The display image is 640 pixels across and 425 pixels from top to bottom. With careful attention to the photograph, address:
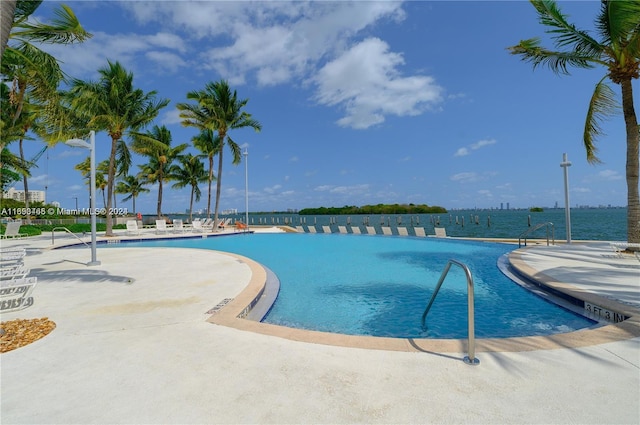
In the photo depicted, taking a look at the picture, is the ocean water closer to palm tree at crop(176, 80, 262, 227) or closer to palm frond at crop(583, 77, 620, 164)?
palm frond at crop(583, 77, 620, 164)

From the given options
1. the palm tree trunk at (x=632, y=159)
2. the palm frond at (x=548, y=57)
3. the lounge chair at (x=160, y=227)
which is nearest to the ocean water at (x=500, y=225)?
the palm tree trunk at (x=632, y=159)

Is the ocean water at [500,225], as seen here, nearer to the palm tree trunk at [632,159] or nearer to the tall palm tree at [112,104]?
the palm tree trunk at [632,159]

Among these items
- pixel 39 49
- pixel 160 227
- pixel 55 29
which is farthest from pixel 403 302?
pixel 160 227

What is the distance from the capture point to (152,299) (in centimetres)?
510

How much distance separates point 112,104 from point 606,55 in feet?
75.7

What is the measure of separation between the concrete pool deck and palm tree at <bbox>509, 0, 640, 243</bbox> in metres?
7.93

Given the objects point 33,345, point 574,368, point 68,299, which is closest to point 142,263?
point 68,299

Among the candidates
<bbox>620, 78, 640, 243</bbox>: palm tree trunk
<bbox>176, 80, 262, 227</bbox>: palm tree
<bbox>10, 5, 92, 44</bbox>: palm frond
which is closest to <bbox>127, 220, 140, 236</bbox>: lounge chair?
<bbox>176, 80, 262, 227</bbox>: palm tree

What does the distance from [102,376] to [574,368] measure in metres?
4.26

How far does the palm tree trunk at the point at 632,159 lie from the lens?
924 cm

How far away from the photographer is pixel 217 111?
829 inches

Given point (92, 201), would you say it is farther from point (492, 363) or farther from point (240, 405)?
point (492, 363)

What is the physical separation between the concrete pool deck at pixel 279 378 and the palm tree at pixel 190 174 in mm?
32137

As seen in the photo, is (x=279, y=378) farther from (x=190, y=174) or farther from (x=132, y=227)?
(x=190, y=174)
